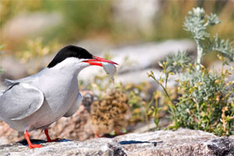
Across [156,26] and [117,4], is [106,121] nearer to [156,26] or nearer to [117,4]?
[156,26]

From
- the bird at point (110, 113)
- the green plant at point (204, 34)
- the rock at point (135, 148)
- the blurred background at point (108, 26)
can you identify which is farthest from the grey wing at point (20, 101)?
the blurred background at point (108, 26)

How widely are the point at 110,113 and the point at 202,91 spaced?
1.04 m

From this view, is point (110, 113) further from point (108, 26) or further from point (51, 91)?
point (108, 26)

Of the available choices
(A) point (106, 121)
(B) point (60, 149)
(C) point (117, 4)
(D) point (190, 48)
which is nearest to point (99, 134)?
(A) point (106, 121)

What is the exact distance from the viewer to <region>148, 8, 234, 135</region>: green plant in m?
3.88

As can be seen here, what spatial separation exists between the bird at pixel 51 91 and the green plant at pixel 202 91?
38.4 inches

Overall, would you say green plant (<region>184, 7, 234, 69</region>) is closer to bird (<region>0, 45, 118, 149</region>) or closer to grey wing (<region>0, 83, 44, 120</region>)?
bird (<region>0, 45, 118, 149</region>)

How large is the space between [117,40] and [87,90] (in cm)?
606

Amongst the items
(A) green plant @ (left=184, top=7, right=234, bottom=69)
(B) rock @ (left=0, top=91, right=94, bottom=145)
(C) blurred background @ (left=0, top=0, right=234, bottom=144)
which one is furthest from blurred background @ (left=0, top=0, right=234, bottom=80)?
(A) green plant @ (left=184, top=7, right=234, bottom=69)

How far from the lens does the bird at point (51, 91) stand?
3.18 m

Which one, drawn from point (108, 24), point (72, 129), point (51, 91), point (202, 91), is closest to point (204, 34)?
point (202, 91)

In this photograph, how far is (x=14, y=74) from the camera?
8.52m

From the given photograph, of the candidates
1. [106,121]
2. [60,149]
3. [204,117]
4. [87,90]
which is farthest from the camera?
[87,90]

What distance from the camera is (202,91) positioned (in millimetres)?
3902
